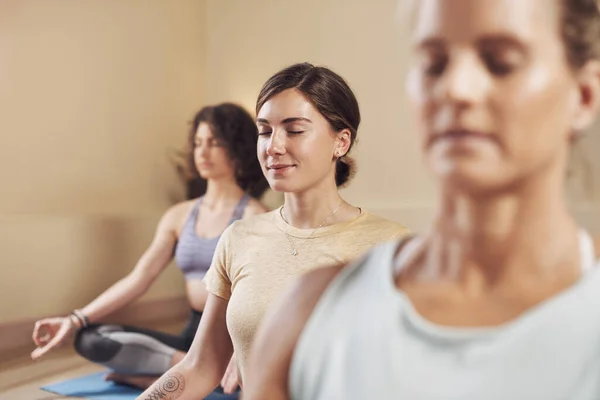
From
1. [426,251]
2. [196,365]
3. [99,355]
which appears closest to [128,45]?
A: [99,355]

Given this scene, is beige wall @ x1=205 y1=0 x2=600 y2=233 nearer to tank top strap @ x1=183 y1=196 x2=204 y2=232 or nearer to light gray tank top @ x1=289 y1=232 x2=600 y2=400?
tank top strap @ x1=183 y1=196 x2=204 y2=232

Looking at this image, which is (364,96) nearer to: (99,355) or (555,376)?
(99,355)

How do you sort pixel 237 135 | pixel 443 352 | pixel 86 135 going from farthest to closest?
pixel 86 135 → pixel 237 135 → pixel 443 352

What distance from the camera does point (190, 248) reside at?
241 centimetres

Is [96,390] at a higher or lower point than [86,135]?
lower

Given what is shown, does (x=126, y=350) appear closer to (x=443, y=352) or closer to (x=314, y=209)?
(x=314, y=209)

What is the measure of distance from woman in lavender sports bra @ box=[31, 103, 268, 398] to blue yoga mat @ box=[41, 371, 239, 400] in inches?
1.7

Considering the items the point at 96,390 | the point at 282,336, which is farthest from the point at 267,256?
the point at 96,390

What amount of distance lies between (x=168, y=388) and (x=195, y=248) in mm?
1448

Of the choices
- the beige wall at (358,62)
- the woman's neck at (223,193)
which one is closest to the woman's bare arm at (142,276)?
the woman's neck at (223,193)

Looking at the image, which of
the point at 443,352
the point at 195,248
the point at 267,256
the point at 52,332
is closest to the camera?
the point at 443,352

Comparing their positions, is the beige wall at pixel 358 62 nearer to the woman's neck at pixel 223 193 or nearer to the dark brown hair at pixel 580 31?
the woman's neck at pixel 223 193

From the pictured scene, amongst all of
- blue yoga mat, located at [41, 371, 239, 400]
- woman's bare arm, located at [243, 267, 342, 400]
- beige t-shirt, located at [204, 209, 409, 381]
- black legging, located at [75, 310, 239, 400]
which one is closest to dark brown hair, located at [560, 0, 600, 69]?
woman's bare arm, located at [243, 267, 342, 400]

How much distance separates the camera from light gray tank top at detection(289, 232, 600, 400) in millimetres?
464
